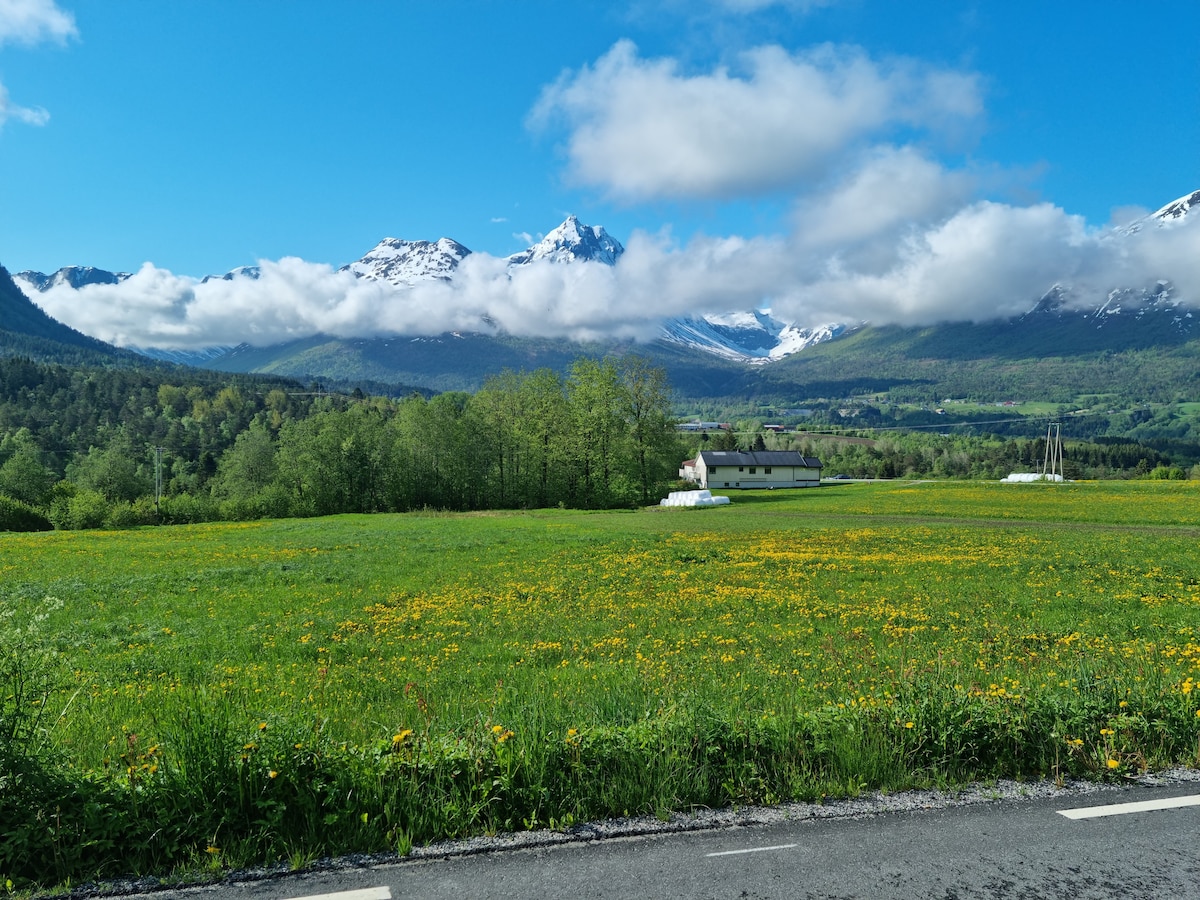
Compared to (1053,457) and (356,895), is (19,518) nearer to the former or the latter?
(356,895)

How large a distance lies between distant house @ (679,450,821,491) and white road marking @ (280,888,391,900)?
12674cm

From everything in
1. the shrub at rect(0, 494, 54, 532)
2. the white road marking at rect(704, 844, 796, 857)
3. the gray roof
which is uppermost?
the white road marking at rect(704, 844, 796, 857)

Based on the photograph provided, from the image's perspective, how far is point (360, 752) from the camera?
723 centimetres

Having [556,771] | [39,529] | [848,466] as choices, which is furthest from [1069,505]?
[848,466]

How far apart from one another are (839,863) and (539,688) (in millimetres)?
5867

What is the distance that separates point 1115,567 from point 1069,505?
47.9 meters

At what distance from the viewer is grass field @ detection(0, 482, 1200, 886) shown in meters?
6.58

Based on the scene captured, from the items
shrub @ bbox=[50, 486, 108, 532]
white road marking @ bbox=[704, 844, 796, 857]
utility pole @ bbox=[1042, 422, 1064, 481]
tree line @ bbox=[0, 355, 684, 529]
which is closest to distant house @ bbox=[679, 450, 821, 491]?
tree line @ bbox=[0, 355, 684, 529]

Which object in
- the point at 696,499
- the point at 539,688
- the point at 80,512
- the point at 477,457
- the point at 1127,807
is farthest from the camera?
the point at 477,457

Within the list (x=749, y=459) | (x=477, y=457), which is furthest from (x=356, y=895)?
(x=749, y=459)

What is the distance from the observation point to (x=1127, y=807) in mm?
7023

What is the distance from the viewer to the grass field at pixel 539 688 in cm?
658

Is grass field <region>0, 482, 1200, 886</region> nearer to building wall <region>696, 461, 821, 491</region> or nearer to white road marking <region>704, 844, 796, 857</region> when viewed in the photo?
white road marking <region>704, 844, 796, 857</region>

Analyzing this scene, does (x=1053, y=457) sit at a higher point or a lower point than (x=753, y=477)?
higher
